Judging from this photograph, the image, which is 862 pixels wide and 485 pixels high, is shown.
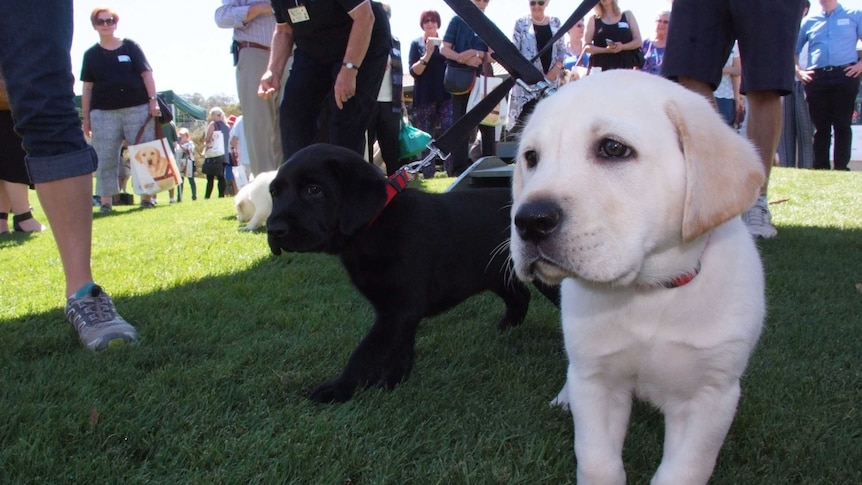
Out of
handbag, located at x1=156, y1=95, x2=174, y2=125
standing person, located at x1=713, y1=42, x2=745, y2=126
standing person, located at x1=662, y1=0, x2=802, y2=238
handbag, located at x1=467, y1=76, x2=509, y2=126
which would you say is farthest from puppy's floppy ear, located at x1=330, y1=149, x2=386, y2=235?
standing person, located at x1=713, y1=42, x2=745, y2=126

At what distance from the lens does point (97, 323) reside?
291 cm

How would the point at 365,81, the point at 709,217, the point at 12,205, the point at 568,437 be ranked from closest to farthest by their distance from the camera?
the point at 709,217, the point at 568,437, the point at 365,81, the point at 12,205

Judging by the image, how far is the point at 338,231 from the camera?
267cm

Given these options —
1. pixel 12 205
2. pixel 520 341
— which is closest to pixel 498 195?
pixel 520 341

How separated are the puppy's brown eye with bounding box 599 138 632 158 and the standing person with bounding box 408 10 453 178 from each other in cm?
912

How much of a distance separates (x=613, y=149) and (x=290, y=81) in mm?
3254

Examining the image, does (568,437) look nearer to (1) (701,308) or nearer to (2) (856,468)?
(1) (701,308)

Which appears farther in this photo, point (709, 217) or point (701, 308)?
point (701, 308)

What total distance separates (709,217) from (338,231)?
151 centimetres

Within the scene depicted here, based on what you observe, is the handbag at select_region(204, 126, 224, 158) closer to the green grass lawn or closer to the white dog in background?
the white dog in background

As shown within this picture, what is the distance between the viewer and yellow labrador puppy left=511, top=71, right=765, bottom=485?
60.1 inches

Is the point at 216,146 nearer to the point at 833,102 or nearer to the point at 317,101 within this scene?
the point at 833,102

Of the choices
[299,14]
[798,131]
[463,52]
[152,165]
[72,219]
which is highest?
[299,14]

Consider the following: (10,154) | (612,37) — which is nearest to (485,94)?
(612,37)
